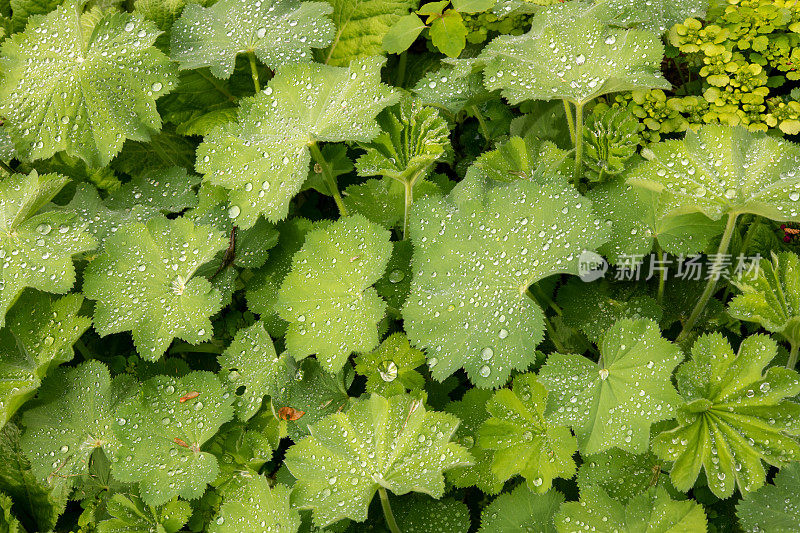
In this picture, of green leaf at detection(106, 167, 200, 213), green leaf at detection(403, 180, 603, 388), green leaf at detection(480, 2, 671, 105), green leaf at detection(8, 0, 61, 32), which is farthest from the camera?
green leaf at detection(8, 0, 61, 32)

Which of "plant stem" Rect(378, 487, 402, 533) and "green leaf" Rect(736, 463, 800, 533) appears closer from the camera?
"green leaf" Rect(736, 463, 800, 533)

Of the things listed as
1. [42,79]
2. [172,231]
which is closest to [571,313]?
[172,231]

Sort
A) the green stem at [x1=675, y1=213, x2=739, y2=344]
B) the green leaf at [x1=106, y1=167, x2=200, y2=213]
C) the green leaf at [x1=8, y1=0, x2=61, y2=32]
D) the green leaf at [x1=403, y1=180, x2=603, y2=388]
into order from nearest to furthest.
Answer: the green leaf at [x1=403, y1=180, x2=603, y2=388] → the green stem at [x1=675, y1=213, x2=739, y2=344] → the green leaf at [x1=106, y1=167, x2=200, y2=213] → the green leaf at [x1=8, y1=0, x2=61, y2=32]

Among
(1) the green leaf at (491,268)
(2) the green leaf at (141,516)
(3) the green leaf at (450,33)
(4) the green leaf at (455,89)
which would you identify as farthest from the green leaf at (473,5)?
(2) the green leaf at (141,516)

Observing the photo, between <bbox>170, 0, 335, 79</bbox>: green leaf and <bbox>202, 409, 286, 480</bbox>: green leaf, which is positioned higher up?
<bbox>170, 0, 335, 79</bbox>: green leaf

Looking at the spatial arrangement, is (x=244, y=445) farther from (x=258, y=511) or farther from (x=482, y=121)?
(x=482, y=121)

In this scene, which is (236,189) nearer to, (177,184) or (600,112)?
(177,184)

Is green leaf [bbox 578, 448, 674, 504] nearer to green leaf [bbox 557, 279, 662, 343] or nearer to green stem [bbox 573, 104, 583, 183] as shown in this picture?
green leaf [bbox 557, 279, 662, 343]

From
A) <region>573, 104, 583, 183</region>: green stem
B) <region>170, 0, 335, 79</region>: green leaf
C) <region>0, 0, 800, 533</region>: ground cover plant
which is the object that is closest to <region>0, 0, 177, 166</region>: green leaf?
<region>0, 0, 800, 533</region>: ground cover plant
